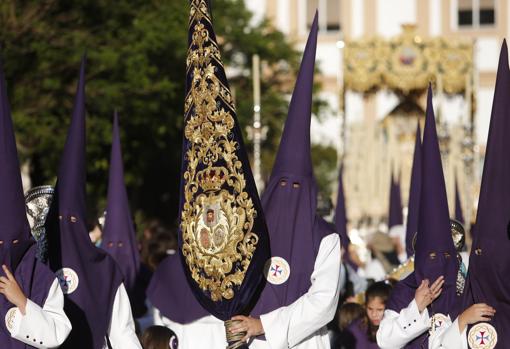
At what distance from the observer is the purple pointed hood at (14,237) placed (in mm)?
6641

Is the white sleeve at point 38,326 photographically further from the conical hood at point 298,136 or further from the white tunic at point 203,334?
the conical hood at point 298,136

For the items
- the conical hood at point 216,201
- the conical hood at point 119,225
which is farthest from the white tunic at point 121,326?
the conical hood at point 119,225

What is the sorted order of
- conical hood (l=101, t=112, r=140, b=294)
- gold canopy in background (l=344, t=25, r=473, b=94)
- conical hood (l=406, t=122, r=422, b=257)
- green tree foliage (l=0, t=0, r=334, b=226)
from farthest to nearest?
gold canopy in background (l=344, t=25, r=473, b=94)
green tree foliage (l=0, t=0, r=334, b=226)
conical hood (l=101, t=112, r=140, b=294)
conical hood (l=406, t=122, r=422, b=257)

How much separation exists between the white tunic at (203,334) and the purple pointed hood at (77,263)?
0.70 meters

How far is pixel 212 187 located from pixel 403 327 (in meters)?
1.29

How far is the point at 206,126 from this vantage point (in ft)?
25.4

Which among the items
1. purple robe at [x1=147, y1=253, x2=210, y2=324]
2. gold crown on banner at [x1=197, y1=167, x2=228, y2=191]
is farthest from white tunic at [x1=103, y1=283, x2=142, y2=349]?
gold crown on banner at [x1=197, y1=167, x2=228, y2=191]

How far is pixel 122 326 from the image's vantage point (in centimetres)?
755

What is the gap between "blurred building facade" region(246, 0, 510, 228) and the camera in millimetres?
27734

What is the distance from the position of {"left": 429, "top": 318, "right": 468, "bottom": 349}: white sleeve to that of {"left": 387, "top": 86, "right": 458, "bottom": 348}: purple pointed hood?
1.18 feet

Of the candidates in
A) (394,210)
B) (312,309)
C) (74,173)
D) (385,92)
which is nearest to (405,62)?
(385,92)

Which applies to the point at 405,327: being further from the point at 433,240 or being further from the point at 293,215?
the point at 293,215

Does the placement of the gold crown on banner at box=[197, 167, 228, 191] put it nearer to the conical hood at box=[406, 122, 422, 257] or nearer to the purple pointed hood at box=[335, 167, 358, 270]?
the conical hood at box=[406, 122, 422, 257]

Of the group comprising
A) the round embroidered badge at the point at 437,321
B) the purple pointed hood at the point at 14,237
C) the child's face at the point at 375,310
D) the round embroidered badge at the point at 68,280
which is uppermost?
the purple pointed hood at the point at 14,237
